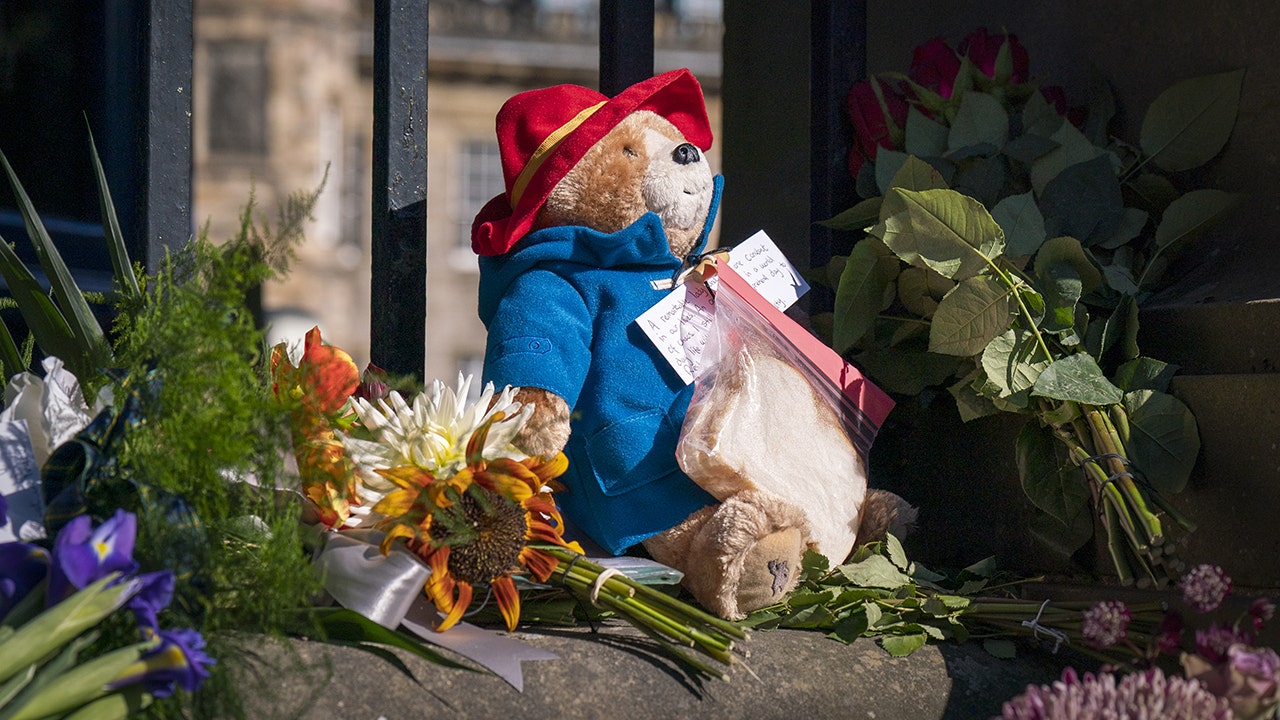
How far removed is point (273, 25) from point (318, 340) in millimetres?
12696

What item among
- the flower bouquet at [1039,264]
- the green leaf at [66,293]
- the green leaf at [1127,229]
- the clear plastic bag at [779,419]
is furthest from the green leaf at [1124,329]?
the green leaf at [66,293]

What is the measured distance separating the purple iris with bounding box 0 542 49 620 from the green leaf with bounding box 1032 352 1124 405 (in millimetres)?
1301

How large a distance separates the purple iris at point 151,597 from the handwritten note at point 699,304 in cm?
83

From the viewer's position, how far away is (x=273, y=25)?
1293 centimetres

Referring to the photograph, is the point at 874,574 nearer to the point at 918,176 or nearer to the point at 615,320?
the point at 615,320

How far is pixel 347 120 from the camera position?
13.4 meters

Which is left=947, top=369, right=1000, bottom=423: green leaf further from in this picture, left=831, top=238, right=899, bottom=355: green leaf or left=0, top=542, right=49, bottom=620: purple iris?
left=0, top=542, right=49, bottom=620: purple iris

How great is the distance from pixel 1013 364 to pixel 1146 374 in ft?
0.68

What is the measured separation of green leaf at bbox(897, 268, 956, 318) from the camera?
1.82m

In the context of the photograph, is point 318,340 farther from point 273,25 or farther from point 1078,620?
point 273,25

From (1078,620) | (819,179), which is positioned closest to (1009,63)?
(819,179)

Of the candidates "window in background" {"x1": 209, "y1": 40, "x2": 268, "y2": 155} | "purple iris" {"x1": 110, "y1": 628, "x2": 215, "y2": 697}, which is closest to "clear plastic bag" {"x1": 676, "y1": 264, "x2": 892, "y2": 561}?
"purple iris" {"x1": 110, "y1": 628, "x2": 215, "y2": 697}

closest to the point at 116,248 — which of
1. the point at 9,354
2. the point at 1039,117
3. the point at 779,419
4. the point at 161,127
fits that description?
the point at 9,354

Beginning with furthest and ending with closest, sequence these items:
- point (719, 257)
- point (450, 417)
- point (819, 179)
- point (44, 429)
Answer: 1. point (819, 179)
2. point (719, 257)
3. point (450, 417)
4. point (44, 429)
